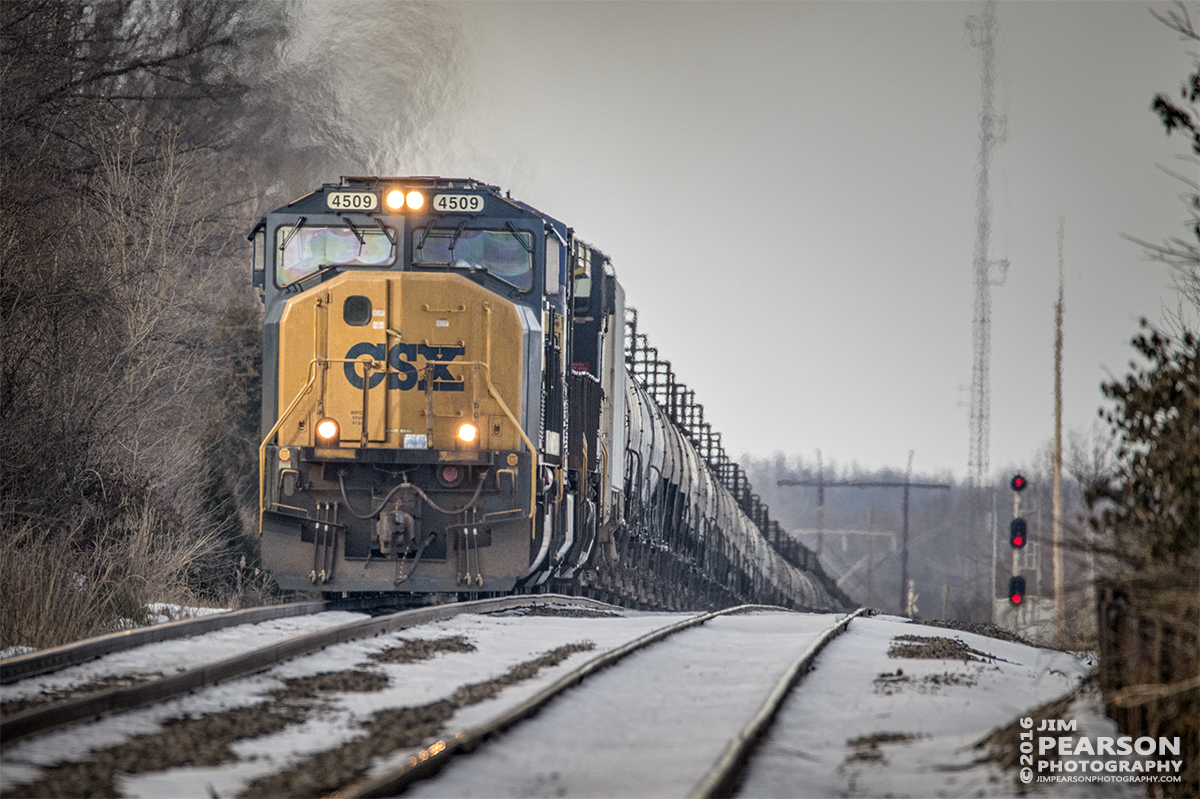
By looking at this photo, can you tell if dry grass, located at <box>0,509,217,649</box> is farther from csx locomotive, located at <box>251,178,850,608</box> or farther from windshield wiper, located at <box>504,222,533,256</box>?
windshield wiper, located at <box>504,222,533,256</box>

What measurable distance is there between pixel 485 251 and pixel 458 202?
1.71 feet

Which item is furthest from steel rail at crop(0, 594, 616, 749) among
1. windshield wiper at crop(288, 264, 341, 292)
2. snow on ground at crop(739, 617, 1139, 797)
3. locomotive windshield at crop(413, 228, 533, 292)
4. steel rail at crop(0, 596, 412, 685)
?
windshield wiper at crop(288, 264, 341, 292)

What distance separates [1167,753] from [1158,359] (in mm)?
2008

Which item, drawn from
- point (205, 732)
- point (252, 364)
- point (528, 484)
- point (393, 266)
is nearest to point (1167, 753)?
point (205, 732)

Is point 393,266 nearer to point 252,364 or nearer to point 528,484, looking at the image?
point 528,484

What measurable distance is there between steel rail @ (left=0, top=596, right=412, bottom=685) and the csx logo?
239cm

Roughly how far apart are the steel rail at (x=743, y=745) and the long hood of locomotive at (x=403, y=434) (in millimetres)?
4777

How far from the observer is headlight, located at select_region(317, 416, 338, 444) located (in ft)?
38.7

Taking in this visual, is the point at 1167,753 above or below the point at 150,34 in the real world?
below

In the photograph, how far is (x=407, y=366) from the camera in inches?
472

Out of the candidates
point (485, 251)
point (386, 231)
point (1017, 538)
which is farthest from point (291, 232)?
point (1017, 538)

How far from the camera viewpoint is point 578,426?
13914 millimetres

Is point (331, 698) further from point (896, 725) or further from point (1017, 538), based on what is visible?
point (1017, 538)

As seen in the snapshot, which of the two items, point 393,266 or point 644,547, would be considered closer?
point 393,266
